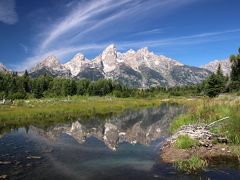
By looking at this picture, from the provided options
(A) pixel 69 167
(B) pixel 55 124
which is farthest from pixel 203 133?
(B) pixel 55 124

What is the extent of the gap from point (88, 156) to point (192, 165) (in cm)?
843

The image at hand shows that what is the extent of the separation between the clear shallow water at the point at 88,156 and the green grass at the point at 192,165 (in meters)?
0.50

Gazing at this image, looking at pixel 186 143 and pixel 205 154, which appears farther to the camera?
pixel 186 143

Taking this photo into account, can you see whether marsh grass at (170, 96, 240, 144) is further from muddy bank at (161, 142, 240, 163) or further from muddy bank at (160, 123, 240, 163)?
muddy bank at (161, 142, 240, 163)

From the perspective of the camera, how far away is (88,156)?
932 inches

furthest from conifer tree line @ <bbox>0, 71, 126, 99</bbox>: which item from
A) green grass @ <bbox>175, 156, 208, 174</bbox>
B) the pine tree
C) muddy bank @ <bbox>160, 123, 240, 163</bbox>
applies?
green grass @ <bbox>175, 156, 208, 174</bbox>

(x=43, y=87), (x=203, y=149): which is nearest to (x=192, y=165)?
(x=203, y=149)

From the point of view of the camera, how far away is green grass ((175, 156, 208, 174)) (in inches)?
727

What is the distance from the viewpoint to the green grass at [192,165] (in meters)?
18.5

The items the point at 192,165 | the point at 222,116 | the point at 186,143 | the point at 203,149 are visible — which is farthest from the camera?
the point at 222,116

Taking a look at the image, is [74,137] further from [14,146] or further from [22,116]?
[22,116]

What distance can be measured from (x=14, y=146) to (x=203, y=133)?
1633 centimetres

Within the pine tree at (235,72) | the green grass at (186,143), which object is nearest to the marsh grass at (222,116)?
A: the green grass at (186,143)

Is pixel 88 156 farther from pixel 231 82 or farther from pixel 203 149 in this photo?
pixel 231 82
